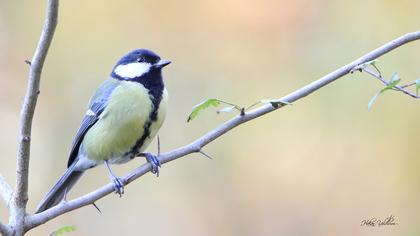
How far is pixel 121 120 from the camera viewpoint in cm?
298

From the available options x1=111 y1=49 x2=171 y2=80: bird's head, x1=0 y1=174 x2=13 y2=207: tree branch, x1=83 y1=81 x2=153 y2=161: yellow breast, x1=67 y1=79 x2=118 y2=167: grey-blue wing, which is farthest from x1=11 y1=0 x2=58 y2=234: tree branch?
x1=111 y1=49 x2=171 y2=80: bird's head

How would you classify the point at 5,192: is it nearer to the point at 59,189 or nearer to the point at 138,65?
the point at 59,189

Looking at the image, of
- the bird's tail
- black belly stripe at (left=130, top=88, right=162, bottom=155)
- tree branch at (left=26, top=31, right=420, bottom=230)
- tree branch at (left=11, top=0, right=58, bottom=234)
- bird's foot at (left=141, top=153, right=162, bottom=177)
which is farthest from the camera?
black belly stripe at (left=130, top=88, right=162, bottom=155)

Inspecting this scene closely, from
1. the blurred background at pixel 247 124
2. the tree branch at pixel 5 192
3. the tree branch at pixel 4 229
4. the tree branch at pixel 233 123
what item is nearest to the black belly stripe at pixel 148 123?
the tree branch at pixel 233 123

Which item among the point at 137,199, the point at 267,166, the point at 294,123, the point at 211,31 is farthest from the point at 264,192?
the point at 211,31

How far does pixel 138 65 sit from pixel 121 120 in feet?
1.25

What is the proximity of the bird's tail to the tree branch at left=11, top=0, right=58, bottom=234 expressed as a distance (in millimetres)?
633

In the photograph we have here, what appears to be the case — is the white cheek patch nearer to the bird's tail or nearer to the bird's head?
the bird's head

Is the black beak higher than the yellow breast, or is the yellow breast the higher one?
the black beak

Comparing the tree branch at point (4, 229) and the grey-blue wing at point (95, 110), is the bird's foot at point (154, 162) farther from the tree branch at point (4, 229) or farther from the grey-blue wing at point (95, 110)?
the tree branch at point (4, 229)

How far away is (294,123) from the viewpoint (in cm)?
461

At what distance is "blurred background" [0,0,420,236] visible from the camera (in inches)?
169

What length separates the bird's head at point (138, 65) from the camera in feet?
10.4

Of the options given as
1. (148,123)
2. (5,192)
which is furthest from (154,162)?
(5,192)
